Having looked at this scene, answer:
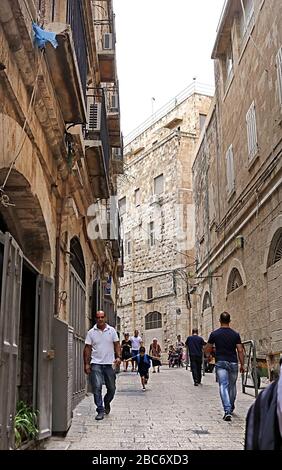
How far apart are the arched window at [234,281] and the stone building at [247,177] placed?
0.03 m

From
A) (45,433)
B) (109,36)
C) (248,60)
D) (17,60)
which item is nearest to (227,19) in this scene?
(248,60)

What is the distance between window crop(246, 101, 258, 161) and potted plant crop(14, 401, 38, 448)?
988cm

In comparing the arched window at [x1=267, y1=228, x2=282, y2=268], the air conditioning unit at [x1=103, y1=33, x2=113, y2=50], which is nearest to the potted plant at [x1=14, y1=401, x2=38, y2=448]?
the arched window at [x1=267, y1=228, x2=282, y2=268]

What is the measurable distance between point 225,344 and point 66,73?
4497 mm

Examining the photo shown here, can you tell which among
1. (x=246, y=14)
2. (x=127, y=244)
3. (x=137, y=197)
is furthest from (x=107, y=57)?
(x=127, y=244)

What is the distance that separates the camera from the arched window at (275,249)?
1246 centimetres

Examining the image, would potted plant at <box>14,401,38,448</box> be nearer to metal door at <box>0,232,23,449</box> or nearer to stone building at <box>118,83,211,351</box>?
metal door at <box>0,232,23,449</box>

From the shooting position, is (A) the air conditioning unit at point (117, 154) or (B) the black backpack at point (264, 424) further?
(A) the air conditioning unit at point (117, 154)

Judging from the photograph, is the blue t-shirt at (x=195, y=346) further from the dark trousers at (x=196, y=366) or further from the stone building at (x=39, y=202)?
the stone building at (x=39, y=202)

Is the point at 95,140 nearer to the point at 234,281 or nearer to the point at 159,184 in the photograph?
the point at 234,281

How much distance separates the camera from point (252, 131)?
14.6m

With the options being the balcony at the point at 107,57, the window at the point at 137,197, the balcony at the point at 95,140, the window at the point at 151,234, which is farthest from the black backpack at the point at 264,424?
the window at the point at 137,197
